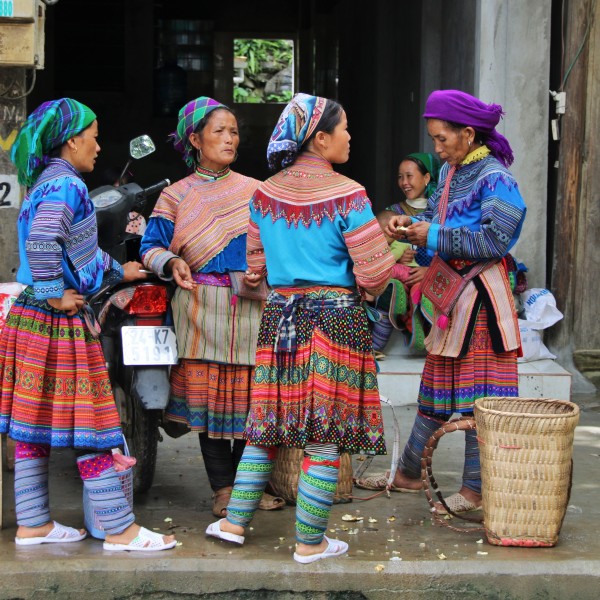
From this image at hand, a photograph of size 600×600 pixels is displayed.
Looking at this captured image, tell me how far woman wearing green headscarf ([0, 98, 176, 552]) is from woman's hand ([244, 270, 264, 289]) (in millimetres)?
637

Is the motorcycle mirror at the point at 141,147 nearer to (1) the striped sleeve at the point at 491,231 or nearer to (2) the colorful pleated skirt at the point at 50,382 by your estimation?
(2) the colorful pleated skirt at the point at 50,382

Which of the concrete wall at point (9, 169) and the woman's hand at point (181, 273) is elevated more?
the concrete wall at point (9, 169)

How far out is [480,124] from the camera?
4.80 meters

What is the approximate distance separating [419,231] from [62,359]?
158cm

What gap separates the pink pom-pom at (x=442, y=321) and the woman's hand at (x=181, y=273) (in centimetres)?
110

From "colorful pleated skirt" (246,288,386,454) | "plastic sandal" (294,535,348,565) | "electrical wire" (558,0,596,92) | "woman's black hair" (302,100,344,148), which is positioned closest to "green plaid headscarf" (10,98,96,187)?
"woman's black hair" (302,100,344,148)

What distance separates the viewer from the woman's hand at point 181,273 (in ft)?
15.5

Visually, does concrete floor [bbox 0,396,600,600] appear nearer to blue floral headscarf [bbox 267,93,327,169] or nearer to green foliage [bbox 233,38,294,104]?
blue floral headscarf [bbox 267,93,327,169]

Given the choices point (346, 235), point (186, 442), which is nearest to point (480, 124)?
point (346, 235)

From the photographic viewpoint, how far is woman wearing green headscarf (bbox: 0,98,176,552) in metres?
4.27

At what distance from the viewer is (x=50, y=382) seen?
434 cm

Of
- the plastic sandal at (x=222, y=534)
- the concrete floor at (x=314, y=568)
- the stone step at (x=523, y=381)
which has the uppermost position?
the stone step at (x=523, y=381)

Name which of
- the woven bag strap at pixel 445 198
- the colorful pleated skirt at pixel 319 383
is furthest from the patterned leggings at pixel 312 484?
the woven bag strap at pixel 445 198

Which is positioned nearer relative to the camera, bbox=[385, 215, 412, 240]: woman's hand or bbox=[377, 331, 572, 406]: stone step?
bbox=[385, 215, 412, 240]: woman's hand
